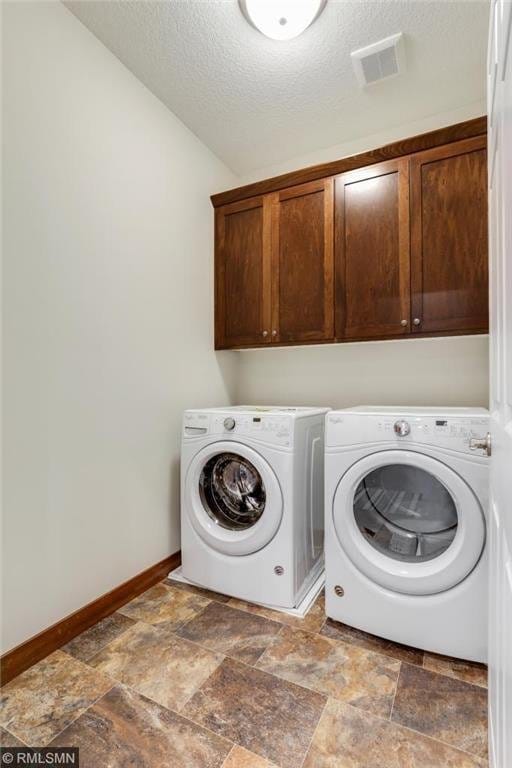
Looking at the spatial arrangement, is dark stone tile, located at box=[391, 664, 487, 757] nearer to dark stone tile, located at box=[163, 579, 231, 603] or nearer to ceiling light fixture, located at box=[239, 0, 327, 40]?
dark stone tile, located at box=[163, 579, 231, 603]

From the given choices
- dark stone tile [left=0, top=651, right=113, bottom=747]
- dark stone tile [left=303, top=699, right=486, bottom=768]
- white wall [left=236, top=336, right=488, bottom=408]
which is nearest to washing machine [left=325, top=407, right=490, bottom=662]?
dark stone tile [left=303, top=699, right=486, bottom=768]

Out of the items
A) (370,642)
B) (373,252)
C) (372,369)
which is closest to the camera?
(370,642)

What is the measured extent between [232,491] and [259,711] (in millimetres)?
896

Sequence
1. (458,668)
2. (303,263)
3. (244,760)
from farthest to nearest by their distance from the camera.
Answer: (303,263) < (458,668) < (244,760)

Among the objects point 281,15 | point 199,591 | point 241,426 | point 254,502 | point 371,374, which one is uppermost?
point 281,15

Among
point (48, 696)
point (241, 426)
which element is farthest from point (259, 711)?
point (241, 426)

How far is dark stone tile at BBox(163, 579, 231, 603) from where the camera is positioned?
68.2 inches

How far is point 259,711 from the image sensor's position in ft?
3.65

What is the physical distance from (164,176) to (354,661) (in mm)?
2406

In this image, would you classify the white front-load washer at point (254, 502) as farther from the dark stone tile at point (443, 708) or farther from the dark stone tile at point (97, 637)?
the dark stone tile at point (443, 708)

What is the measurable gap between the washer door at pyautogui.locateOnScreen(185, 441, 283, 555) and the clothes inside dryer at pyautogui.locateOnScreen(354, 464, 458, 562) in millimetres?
376

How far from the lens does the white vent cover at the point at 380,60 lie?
1.63 metres

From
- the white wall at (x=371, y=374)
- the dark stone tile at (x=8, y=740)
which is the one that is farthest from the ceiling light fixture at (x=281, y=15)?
the dark stone tile at (x=8, y=740)

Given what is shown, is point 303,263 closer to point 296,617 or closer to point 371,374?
point 371,374
